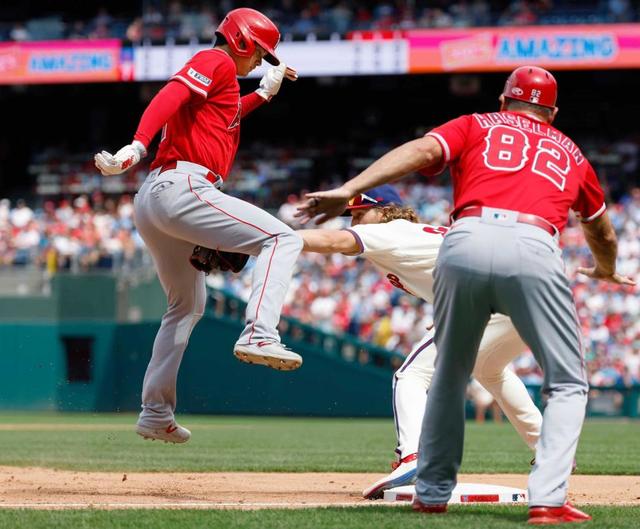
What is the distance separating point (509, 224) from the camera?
457 cm

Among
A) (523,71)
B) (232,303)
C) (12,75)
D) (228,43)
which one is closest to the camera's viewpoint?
(523,71)

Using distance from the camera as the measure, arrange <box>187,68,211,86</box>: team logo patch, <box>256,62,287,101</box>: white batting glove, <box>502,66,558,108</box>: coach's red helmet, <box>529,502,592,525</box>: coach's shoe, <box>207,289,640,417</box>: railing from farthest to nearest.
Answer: <box>207,289,640,417</box>: railing < <box>256,62,287,101</box>: white batting glove < <box>187,68,211,86</box>: team logo patch < <box>502,66,558,108</box>: coach's red helmet < <box>529,502,592,525</box>: coach's shoe

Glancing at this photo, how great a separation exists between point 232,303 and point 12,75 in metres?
8.71

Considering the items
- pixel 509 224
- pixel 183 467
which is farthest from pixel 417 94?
pixel 509 224

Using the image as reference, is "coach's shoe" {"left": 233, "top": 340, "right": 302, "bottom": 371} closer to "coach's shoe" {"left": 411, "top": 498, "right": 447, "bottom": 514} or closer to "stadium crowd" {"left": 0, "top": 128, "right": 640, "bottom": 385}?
"coach's shoe" {"left": 411, "top": 498, "right": 447, "bottom": 514}

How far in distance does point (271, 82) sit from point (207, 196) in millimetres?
1346

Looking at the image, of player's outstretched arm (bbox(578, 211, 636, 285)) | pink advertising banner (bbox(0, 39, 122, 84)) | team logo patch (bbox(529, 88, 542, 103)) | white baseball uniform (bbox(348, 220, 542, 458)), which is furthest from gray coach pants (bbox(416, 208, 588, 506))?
pink advertising banner (bbox(0, 39, 122, 84))

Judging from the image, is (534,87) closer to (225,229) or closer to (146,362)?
(225,229)

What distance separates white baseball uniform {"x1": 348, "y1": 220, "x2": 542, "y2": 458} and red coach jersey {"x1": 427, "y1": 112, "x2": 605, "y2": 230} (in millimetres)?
1336

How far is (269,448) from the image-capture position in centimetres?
1114

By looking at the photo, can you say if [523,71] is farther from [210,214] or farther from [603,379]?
[603,379]

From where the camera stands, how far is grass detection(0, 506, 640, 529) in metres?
4.51

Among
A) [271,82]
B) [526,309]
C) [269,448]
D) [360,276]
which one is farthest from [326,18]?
[526,309]

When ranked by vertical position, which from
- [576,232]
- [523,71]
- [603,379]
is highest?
[523,71]
